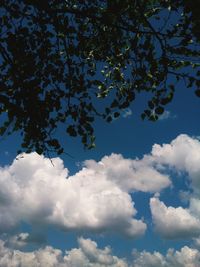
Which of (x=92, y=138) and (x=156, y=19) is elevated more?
(x=156, y=19)

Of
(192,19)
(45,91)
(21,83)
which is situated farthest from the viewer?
(45,91)

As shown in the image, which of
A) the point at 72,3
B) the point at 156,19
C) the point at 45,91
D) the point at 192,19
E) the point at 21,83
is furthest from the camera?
the point at 72,3

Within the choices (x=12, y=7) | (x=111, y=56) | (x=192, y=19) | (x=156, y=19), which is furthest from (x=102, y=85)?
(x=192, y=19)

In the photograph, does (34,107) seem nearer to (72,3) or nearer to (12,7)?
(12,7)

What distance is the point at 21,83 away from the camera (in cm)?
1298

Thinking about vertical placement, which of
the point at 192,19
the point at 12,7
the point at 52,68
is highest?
the point at 12,7

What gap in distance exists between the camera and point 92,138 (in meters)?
14.5

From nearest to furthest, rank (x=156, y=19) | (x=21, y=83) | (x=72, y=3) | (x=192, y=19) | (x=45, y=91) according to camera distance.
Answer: (x=192, y=19) < (x=21, y=83) < (x=45, y=91) < (x=156, y=19) < (x=72, y=3)

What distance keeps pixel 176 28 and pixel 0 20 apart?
20.4 ft

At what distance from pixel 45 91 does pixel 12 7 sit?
9.81ft

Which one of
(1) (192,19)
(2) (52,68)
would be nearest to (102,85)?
(2) (52,68)

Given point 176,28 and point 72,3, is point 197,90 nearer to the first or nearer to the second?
point 176,28

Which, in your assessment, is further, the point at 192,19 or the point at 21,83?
the point at 21,83

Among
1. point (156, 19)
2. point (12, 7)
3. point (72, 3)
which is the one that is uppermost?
point (72, 3)
